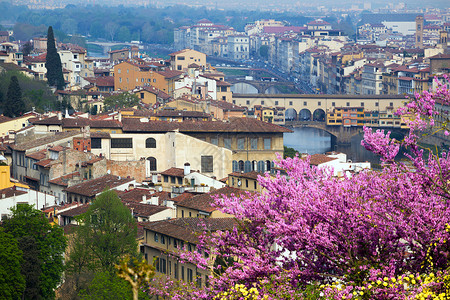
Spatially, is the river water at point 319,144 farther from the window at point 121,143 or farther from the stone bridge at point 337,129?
the window at point 121,143

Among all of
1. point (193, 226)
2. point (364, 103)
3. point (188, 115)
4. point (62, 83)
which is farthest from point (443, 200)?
point (364, 103)

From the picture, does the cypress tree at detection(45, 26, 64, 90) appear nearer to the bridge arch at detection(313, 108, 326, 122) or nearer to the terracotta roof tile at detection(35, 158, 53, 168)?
the terracotta roof tile at detection(35, 158, 53, 168)

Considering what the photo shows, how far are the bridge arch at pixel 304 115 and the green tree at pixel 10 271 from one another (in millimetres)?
71203

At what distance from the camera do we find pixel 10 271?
19672 mm

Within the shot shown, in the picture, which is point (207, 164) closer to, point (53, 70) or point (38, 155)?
point (38, 155)

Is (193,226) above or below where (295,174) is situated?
below

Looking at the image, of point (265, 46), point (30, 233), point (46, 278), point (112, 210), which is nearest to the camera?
point (46, 278)

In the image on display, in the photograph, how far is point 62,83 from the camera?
61.7 m

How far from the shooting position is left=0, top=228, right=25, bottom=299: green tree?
752 inches

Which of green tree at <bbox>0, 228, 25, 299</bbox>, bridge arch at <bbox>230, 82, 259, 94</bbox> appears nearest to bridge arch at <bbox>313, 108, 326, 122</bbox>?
bridge arch at <bbox>230, 82, 259, 94</bbox>

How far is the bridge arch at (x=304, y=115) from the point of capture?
91.4m

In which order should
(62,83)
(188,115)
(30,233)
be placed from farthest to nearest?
(62,83) → (188,115) → (30,233)

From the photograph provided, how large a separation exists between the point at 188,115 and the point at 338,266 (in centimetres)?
3783

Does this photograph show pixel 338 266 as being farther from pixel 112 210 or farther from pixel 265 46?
pixel 265 46
